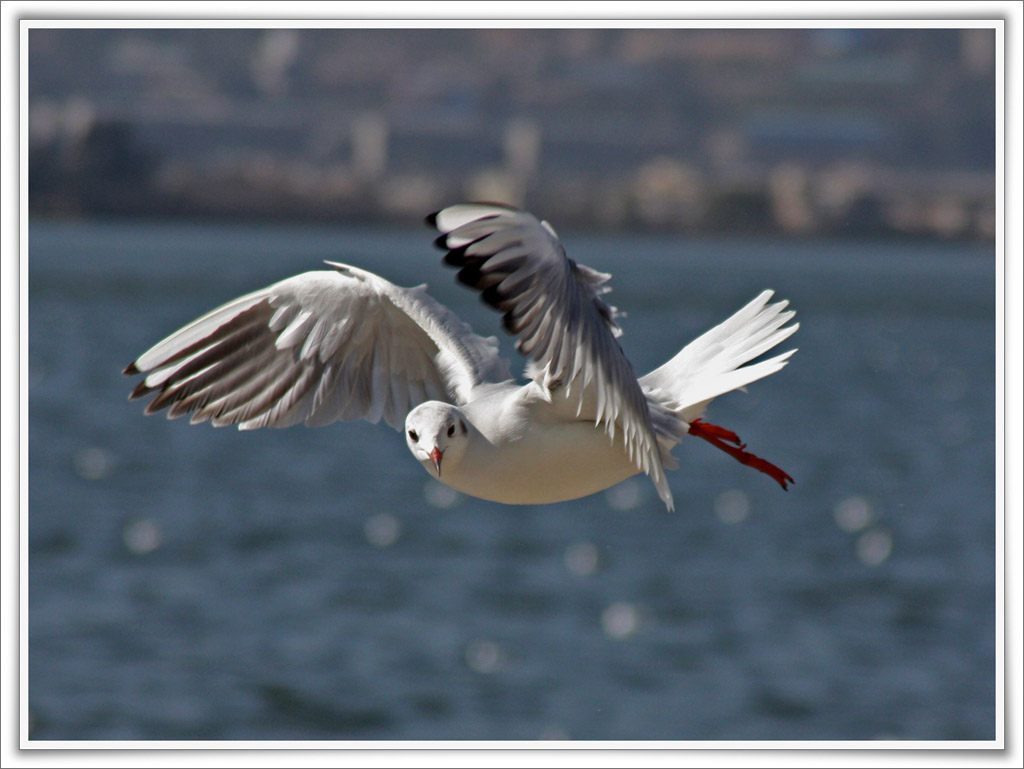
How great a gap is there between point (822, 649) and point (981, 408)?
16772 mm

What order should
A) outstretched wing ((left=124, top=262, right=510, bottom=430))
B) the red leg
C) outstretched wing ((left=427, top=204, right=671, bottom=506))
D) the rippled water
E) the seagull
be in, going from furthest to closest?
1. the rippled water
2. outstretched wing ((left=124, top=262, right=510, bottom=430))
3. the red leg
4. the seagull
5. outstretched wing ((left=427, top=204, right=671, bottom=506))

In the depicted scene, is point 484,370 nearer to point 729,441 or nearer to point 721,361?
point 721,361

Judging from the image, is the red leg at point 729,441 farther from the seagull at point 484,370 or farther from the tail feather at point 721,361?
the tail feather at point 721,361

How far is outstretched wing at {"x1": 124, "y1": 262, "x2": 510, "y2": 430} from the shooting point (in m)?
4.43

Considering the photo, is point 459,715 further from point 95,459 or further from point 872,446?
point 872,446

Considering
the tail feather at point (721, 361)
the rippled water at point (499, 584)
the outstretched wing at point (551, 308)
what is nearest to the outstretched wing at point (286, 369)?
the tail feather at point (721, 361)

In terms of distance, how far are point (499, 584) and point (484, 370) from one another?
1443 centimetres

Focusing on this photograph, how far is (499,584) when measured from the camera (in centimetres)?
1836

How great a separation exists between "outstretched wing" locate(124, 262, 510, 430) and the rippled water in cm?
977

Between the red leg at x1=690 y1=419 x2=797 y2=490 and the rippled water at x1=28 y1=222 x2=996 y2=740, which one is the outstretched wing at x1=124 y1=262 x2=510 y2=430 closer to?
the red leg at x1=690 y1=419 x2=797 y2=490

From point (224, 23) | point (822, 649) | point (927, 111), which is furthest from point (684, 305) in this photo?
point (224, 23)

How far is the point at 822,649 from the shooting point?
16.9 metres

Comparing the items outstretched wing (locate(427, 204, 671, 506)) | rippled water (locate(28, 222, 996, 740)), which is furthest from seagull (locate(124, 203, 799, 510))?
rippled water (locate(28, 222, 996, 740))

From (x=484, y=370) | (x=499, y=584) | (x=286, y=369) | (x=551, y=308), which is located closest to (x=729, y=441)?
(x=484, y=370)
